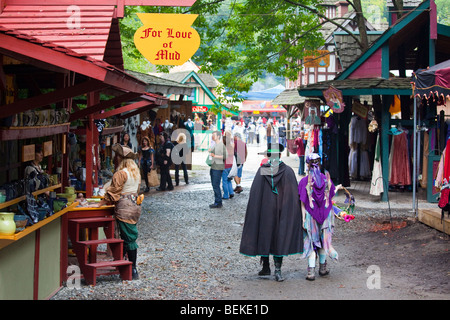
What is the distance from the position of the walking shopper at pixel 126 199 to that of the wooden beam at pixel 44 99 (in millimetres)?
1801

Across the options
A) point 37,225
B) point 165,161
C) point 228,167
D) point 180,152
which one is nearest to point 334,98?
point 228,167

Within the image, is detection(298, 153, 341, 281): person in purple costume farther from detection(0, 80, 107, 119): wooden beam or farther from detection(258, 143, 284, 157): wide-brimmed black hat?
detection(0, 80, 107, 119): wooden beam

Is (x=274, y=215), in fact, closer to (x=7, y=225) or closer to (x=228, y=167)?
(x=7, y=225)

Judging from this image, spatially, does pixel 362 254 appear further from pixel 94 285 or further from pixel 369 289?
pixel 94 285

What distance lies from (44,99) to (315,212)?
12.5ft

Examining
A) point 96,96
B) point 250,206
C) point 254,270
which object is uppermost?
point 96,96

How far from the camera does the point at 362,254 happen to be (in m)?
10.9

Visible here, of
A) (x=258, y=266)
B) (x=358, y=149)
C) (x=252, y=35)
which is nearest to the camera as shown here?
(x=258, y=266)

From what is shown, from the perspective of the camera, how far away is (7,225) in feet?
Answer: 21.5

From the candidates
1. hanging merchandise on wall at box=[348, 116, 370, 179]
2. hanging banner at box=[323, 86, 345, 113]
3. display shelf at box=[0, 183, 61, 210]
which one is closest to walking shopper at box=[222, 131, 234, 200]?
hanging banner at box=[323, 86, 345, 113]

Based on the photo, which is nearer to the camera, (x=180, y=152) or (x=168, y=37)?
(x=168, y=37)

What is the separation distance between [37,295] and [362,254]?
544 cm

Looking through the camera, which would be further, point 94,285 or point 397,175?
point 397,175

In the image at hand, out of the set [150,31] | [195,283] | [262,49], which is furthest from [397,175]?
[195,283]
